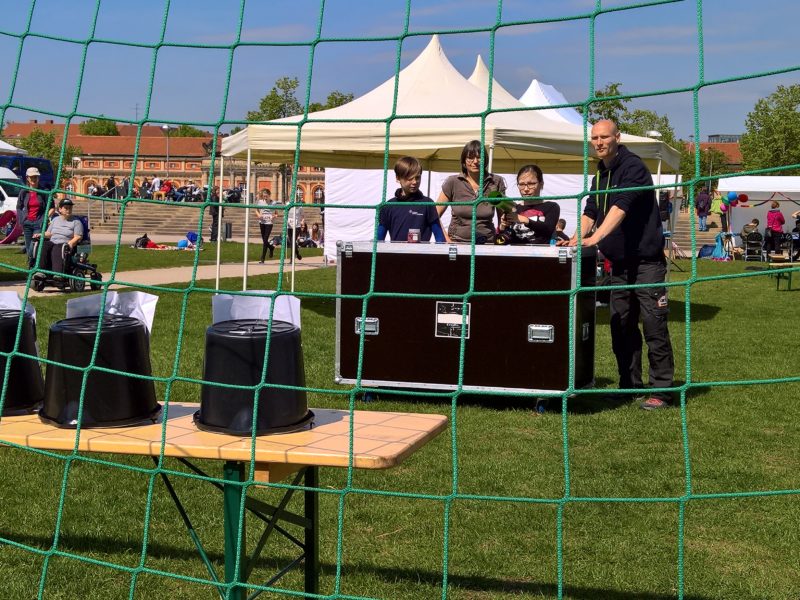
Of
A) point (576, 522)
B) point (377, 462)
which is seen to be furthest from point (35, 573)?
point (576, 522)

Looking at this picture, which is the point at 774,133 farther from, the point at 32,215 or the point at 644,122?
the point at 32,215

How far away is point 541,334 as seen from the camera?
590 cm

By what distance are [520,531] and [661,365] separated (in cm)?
255

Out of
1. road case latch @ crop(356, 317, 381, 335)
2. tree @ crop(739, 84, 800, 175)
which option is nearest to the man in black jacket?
road case latch @ crop(356, 317, 381, 335)

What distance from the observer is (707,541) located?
3.80 metres

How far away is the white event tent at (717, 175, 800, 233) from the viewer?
25938mm

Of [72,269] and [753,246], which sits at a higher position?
[753,246]

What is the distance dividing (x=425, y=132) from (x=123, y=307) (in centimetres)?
690

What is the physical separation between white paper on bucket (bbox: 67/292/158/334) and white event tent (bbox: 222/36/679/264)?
476 centimetres

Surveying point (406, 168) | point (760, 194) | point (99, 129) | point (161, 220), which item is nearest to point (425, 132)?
point (406, 168)

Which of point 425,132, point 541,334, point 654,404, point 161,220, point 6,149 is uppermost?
point 161,220

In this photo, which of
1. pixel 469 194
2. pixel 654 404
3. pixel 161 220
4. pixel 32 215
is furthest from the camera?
pixel 161 220

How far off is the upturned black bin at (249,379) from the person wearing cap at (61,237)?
10193 millimetres

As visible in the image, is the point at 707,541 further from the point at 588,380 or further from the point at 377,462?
the point at 588,380
